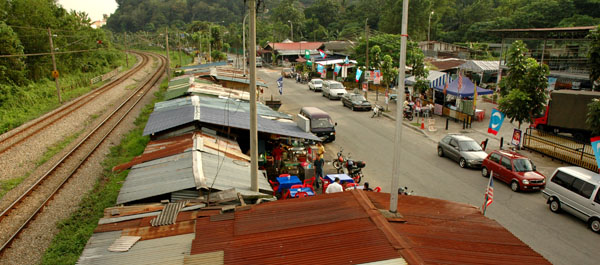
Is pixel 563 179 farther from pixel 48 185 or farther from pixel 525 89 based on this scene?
pixel 48 185

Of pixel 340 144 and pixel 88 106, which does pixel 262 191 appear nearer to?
pixel 340 144

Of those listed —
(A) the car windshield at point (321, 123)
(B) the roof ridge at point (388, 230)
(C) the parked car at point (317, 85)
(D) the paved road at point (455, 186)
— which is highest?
(B) the roof ridge at point (388, 230)

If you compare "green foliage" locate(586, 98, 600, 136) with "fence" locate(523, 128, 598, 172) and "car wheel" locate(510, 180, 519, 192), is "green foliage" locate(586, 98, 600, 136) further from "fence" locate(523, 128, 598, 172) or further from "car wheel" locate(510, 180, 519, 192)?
"car wheel" locate(510, 180, 519, 192)

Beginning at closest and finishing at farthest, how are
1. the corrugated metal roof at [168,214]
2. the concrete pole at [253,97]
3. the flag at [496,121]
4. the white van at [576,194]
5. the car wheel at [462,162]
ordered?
the corrugated metal roof at [168,214]
the concrete pole at [253,97]
the white van at [576,194]
the car wheel at [462,162]
the flag at [496,121]

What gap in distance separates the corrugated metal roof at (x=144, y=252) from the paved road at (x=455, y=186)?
15.1 feet

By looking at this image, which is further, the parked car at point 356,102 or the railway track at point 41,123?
the parked car at point 356,102

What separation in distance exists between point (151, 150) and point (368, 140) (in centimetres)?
1417

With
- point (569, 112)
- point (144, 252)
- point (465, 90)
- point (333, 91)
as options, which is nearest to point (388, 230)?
point (144, 252)

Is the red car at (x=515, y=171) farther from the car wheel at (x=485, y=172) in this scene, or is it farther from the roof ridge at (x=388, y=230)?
the roof ridge at (x=388, y=230)

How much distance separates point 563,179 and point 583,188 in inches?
32.1

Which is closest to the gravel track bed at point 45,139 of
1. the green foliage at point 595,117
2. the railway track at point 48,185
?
the railway track at point 48,185

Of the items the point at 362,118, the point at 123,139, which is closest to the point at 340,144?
the point at 362,118

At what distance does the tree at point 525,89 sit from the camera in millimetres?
21000

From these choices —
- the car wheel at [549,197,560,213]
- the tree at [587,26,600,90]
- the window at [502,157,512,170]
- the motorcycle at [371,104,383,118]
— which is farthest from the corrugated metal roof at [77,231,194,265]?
the motorcycle at [371,104,383,118]
